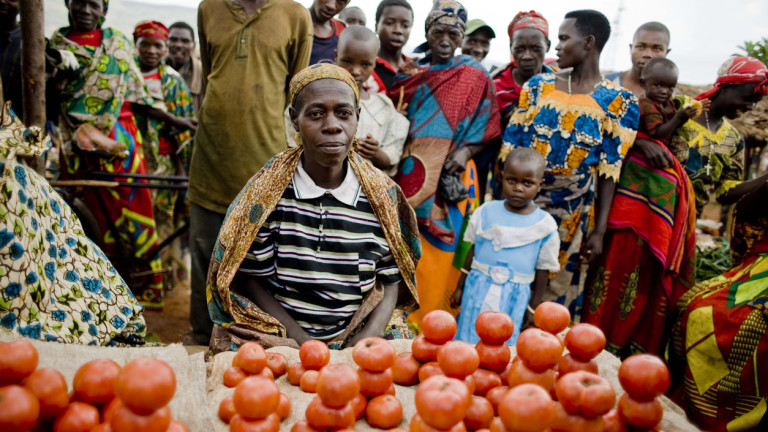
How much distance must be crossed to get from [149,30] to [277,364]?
511 centimetres

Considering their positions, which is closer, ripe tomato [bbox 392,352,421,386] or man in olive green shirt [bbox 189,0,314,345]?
ripe tomato [bbox 392,352,421,386]

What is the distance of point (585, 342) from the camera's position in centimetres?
136

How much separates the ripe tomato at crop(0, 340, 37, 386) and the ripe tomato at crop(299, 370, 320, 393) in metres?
0.74

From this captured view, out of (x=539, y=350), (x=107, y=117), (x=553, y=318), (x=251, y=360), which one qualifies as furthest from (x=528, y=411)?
(x=107, y=117)

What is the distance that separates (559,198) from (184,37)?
216 inches

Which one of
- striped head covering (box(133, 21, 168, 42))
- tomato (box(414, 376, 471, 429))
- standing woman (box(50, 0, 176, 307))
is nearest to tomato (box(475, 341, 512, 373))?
tomato (box(414, 376, 471, 429))

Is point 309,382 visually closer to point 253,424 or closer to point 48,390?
point 253,424

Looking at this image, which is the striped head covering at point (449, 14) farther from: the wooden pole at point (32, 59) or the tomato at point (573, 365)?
the tomato at point (573, 365)

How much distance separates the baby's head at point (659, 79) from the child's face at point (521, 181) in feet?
4.90

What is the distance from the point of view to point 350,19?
601 cm

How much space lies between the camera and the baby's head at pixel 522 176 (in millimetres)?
3131

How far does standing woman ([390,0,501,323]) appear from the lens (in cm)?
374

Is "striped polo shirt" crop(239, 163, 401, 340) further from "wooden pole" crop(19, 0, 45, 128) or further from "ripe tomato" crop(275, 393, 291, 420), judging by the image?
"wooden pole" crop(19, 0, 45, 128)

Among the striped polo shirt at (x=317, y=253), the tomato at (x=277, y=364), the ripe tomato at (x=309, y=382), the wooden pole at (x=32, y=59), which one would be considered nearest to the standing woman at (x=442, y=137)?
the striped polo shirt at (x=317, y=253)
